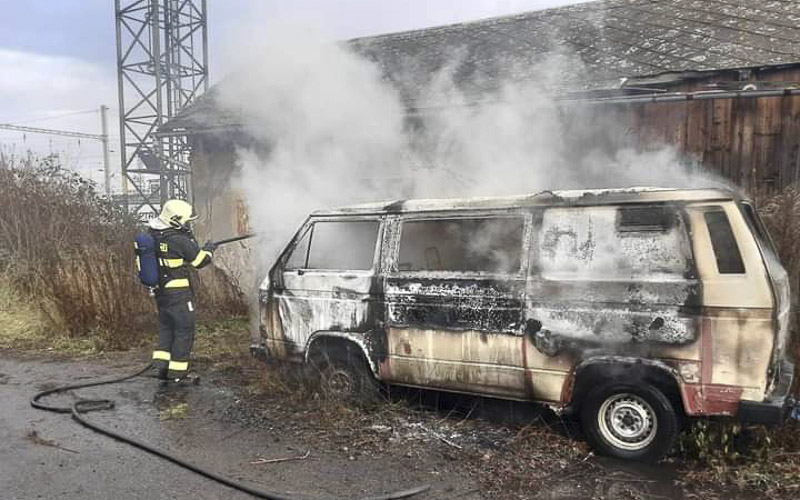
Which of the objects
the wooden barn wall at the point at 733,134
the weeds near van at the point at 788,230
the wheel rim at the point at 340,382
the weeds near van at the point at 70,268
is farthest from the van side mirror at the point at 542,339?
the wooden barn wall at the point at 733,134

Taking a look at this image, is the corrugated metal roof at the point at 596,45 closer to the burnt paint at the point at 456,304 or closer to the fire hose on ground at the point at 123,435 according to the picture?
the burnt paint at the point at 456,304

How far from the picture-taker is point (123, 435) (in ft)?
15.9

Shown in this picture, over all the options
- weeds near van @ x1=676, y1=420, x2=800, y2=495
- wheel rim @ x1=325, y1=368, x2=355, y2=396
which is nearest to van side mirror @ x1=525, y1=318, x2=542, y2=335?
weeds near van @ x1=676, y1=420, x2=800, y2=495

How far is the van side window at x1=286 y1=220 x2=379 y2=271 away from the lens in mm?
5273

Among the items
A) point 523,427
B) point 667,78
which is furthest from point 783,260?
point 667,78

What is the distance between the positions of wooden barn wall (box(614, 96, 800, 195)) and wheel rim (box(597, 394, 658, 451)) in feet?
20.1

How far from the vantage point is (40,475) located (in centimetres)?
418

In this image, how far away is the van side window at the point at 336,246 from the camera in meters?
5.27

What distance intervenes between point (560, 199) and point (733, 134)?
6.28m

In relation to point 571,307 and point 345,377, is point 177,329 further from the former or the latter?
point 571,307

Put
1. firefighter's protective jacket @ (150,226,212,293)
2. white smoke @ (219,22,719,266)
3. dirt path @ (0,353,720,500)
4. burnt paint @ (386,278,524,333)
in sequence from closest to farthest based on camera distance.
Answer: dirt path @ (0,353,720,500) < burnt paint @ (386,278,524,333) < firefighter's protective jacket @ (150,226,212,293) < white smoke @ (219,22,719,266)

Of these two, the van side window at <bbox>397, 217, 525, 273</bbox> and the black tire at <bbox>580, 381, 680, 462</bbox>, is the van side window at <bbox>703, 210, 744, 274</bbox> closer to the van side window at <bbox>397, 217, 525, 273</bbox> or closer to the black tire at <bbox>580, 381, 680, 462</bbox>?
the black tire at <bbox>580, 381, 680, 462</bbox>

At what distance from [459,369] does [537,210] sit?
1357mm

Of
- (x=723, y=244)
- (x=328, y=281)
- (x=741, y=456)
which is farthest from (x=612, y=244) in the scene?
(x=328, y=281)
